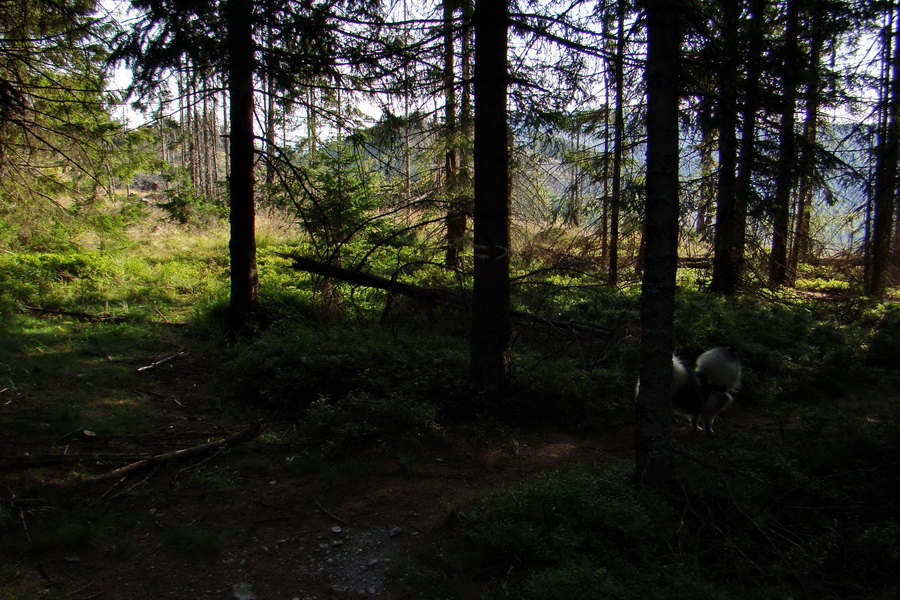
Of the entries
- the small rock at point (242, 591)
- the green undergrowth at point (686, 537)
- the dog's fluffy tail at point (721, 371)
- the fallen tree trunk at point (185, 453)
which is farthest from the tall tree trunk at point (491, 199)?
the small rock at point (242, 591)

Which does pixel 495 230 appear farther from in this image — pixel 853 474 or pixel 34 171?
pixel 34 171

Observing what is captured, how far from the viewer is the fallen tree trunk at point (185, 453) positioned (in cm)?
485

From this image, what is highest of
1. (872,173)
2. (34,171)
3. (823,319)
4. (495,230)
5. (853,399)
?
(34,171)

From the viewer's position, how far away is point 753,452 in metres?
5.21

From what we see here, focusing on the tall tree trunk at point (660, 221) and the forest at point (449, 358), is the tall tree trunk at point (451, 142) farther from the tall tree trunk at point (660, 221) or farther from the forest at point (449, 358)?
the tall tree trunk at point (660, 221)

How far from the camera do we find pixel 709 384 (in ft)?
21.5

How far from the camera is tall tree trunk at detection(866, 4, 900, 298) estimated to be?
541cm

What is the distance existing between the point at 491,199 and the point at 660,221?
8.89ft

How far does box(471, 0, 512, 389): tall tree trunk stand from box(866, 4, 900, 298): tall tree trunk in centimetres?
407

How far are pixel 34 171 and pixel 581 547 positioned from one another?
12711 millimetres

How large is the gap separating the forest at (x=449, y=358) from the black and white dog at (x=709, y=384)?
5 centimetres

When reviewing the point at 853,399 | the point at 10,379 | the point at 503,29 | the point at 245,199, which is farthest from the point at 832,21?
the point at 10,379

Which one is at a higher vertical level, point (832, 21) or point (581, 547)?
point (832, 21)

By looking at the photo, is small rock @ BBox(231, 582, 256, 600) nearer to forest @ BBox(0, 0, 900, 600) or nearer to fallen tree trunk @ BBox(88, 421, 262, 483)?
forest @ BBox(0, 0, 900, 600)
